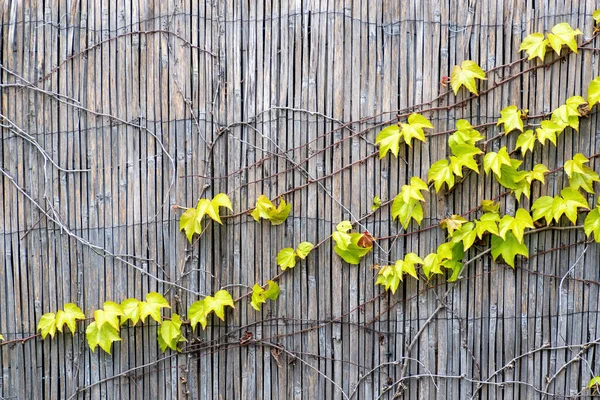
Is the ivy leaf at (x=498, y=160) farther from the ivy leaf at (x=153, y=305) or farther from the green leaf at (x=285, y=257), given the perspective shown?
the ivy leaf at (x=153, y=305)

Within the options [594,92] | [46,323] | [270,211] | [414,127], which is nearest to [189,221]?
[270,211]

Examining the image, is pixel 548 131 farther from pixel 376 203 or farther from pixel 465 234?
pixel 376 203

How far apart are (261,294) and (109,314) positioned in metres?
0.69

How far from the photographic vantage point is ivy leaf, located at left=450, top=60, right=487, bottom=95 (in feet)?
8.48

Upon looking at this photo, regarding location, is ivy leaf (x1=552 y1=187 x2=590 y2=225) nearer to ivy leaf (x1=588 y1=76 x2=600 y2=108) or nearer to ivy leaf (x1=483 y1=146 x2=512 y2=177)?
ivy leaf (x1=483 y1=146 x2=512 y2=177)

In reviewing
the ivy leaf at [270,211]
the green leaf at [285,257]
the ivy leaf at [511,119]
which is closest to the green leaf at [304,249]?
the green leaf at [285,257]

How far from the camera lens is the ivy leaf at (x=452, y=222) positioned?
261cm

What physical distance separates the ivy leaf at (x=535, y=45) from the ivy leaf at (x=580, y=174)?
1.52ft

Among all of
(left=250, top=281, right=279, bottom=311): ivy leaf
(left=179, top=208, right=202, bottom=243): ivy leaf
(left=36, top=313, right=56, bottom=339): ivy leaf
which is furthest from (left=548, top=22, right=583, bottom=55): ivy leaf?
(left=36, top=313, right=56, bottom=339): ivy leaf

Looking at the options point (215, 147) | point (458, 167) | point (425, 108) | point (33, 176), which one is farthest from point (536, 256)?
point (33, 176)

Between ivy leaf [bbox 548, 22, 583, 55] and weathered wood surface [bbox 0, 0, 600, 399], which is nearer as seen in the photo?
ivy leaf [bbox 548, 22, 583, 55]

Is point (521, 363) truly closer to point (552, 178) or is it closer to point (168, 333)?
point (552, 178)

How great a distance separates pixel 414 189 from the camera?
2588 mm

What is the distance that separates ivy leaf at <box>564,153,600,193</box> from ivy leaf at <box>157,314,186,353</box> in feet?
6.04
